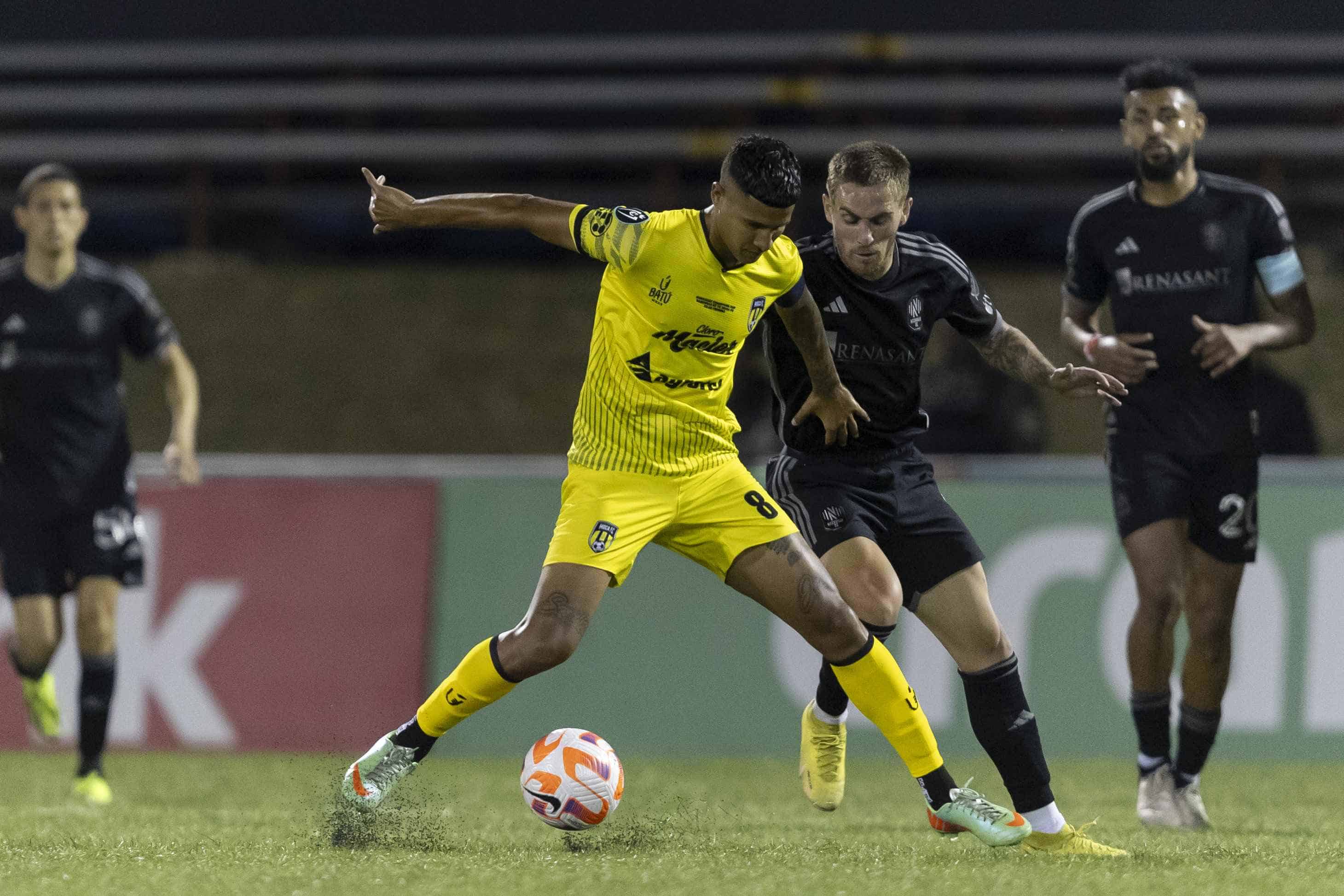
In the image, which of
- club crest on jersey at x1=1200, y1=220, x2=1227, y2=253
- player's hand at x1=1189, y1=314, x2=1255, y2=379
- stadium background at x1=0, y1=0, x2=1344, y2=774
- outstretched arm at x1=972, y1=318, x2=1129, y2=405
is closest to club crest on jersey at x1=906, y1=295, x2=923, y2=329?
outstretched arm at x1=972, y1=318, x2=1129, y2=405

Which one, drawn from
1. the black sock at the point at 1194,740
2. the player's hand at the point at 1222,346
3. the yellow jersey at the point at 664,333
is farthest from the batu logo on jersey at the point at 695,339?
the black sock at the point at 1194,740

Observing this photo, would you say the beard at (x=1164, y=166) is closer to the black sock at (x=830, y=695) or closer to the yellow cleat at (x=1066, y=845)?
the black sock at (x=830, y=695)

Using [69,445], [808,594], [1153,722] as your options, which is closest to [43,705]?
[69,445]

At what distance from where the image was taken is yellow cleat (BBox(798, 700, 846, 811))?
17.3ft

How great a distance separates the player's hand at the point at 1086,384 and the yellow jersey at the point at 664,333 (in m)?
0.79

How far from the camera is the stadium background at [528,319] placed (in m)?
7.77

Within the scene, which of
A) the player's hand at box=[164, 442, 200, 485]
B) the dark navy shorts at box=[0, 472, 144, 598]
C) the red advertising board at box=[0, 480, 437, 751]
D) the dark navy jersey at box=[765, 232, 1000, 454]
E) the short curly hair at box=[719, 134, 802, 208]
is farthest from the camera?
the red advertising board at box=[0, 480, 437, 751]

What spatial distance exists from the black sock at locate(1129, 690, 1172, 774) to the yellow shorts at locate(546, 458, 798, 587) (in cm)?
176

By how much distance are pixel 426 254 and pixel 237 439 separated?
2441mm

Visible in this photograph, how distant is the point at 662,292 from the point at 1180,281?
213 cm

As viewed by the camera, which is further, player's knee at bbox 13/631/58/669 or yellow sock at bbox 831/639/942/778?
player's knee at bbox 13/631/58/669

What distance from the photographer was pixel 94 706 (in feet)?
20.3

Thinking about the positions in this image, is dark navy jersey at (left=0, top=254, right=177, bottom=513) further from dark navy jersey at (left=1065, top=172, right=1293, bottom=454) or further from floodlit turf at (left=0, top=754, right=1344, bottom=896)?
dark navy jersey at (left=1065, top=172, right=1293, bottom=454)

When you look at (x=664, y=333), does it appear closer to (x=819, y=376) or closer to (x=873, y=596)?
(x=819, y=376)
